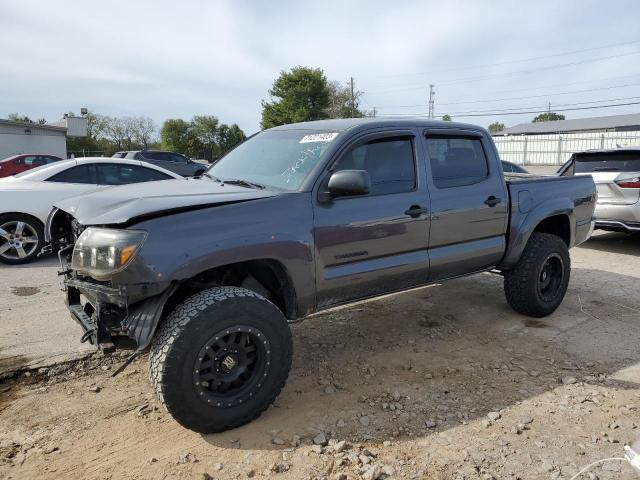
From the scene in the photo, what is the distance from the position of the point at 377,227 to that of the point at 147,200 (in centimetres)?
155

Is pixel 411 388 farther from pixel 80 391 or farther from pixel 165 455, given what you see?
pixel 80 391

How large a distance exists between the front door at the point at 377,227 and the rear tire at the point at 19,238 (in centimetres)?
536

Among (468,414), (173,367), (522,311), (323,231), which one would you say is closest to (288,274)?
(323,231)

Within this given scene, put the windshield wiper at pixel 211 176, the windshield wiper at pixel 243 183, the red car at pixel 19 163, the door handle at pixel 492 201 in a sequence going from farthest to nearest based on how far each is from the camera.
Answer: the red car at pixel 19 163 < the door handle at pixel 492 201 < the windshield wiper at pixel 211 176 < the windshield wiper at pixel 243 183

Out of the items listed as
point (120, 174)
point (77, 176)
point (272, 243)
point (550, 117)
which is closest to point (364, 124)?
point (272, 243)

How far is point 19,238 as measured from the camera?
689 cm

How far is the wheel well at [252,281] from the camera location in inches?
121

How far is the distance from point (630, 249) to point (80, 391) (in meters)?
8.39

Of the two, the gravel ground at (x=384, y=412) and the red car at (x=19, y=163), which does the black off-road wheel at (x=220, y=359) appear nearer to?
the gravel ground at (x=384, y=412)

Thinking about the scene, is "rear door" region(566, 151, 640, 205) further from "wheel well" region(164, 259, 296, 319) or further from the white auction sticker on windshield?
"wheel well" region(164, 259, 296, 319)

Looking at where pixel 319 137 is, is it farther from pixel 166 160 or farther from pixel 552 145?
pixel 552 145

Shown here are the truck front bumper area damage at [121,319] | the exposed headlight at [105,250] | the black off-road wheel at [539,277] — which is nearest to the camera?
the exposed headlight at [105,250]

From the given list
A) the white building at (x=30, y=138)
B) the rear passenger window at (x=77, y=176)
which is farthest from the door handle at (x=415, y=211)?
the white building at (x=30, y=138)

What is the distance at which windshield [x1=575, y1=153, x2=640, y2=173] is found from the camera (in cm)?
762
